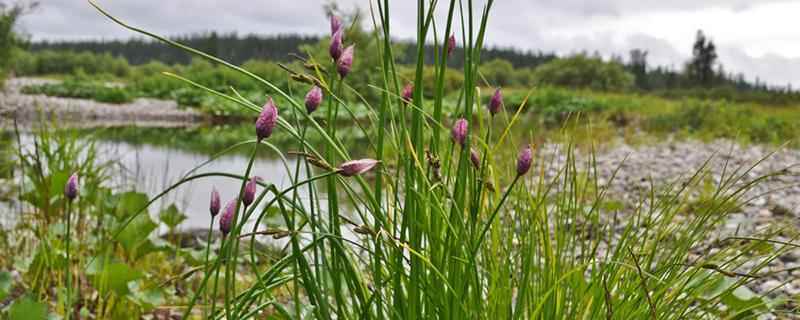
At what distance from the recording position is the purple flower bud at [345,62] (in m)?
0.72

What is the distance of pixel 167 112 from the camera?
13758 mm

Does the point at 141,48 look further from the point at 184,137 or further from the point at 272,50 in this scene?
the point at 184,137

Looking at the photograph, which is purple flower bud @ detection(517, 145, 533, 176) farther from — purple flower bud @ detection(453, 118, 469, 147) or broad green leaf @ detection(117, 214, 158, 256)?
broad green leaf @ detection(117, 214, 158, 256)

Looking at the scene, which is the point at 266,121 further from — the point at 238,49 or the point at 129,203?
the point at 238,49

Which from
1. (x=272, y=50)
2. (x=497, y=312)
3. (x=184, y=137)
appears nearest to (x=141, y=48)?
(x=272, y=50)

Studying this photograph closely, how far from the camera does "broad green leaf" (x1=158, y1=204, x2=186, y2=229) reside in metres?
2.01

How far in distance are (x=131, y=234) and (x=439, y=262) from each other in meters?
1.12

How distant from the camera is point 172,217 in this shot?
2.02m

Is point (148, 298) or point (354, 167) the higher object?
point (354, 167)

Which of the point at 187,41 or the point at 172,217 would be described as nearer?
the point at 172,217

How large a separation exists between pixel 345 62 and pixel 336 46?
2 centimetres

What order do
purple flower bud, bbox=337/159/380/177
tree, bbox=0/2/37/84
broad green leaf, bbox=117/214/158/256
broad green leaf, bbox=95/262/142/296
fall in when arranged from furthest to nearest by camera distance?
tree, bbox=0/2/37/84 < broad green leaf, bbox=117/214/158/256 < broad green leaf, bbox=95/262/142/296 < purple flower bud, bbox=337/159/380/177

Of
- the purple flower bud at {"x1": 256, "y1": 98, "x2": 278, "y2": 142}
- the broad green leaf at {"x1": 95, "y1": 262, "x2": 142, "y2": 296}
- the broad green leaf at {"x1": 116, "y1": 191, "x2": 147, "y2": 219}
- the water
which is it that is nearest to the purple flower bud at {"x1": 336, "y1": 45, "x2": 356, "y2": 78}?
the purple flower bud at {"x1": 256, "y1": 98, "x2": 278, "y2": 142}

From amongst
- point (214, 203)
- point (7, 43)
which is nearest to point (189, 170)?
point (214, 203)
